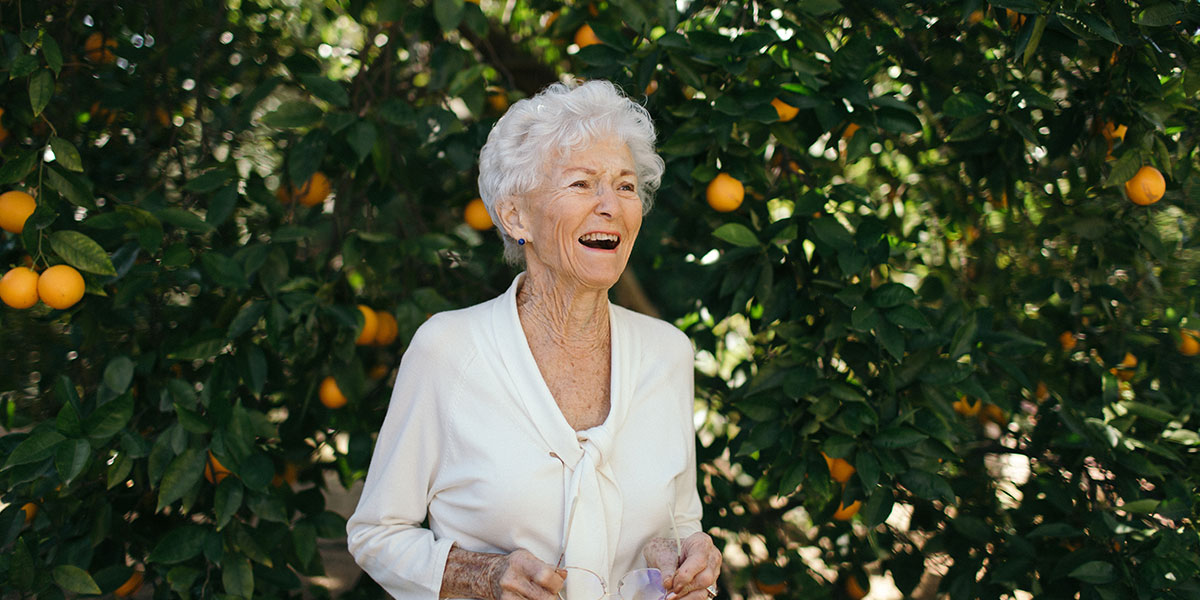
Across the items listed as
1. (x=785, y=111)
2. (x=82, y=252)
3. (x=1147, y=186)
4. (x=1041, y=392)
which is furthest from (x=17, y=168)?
(x=1041, y=392)

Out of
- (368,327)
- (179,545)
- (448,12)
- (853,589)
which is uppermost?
(448,12)

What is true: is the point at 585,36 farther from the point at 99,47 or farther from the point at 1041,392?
the point at 1041,392

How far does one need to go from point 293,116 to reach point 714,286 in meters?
1.03

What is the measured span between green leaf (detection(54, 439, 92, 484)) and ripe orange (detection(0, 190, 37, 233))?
18.2 inches

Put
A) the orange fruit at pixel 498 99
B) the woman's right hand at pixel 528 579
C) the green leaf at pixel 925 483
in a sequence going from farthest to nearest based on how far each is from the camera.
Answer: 1. the orange fruit at pixel 498 99
2. the green leaf at pixel 925 483
3. the woman's right hand at pixel 528 579

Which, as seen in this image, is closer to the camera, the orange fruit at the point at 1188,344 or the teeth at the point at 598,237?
the teeth at the point at 598,237

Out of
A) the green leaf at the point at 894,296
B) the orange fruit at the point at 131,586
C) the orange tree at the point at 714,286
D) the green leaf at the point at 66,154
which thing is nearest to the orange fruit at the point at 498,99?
the orange tree at the point at 714,286

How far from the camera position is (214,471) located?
6.26 feet

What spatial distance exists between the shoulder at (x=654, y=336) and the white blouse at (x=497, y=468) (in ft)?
0.29

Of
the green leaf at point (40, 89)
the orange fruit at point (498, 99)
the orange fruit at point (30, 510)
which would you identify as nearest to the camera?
the green leaf at point (40, 89)

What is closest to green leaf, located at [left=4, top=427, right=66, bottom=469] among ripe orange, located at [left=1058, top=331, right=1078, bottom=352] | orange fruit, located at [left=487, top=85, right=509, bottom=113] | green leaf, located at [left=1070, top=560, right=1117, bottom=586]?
orange fruit, located at [left=487, top=85, right=509, bottom=113]

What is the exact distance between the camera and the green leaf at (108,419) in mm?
1657

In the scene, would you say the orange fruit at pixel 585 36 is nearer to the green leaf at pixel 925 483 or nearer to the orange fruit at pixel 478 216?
the orange fruit at pixel 478 216

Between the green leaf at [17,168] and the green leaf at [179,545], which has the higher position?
the green leaf at [17,168]
